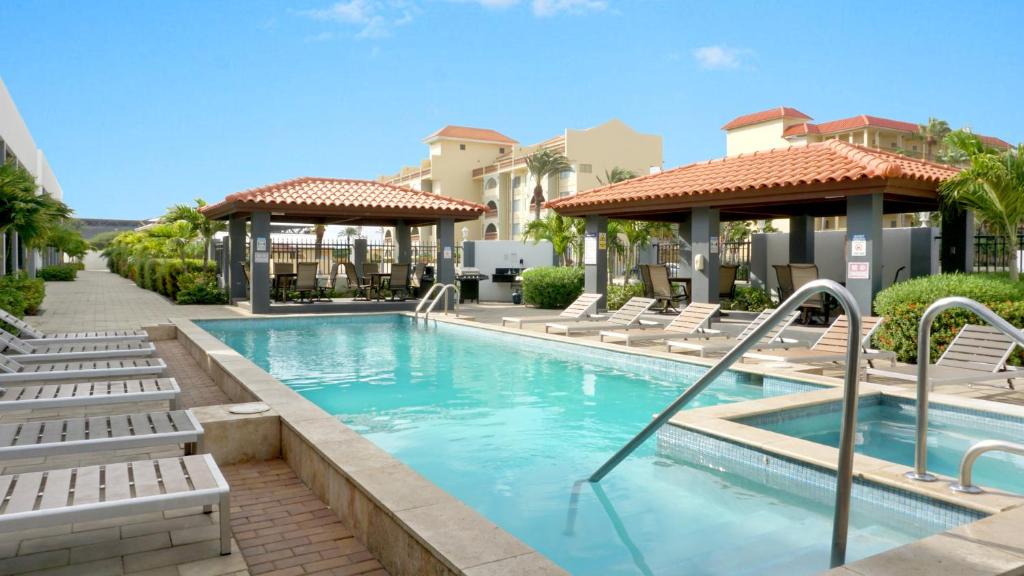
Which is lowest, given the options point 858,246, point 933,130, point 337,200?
point 858,246

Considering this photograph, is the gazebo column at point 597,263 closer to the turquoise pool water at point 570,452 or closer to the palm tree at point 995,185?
the turquoise pool water at point 570,452

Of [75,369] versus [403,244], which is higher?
[403,244]

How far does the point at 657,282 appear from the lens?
16234 mm

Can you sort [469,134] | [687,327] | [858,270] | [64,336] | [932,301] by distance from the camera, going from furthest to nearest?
[469,134] → [858,270] → [687,327] → [932,301] → [64,336]

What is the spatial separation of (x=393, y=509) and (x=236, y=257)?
18920 mm

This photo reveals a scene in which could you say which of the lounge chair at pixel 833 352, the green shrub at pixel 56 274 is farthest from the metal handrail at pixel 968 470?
the green shrub at pixel 56 274

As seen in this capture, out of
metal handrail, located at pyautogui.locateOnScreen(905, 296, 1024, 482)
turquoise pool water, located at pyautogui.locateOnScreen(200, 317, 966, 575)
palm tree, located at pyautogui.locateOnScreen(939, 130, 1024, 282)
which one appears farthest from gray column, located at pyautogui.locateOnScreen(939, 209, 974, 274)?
metal handrail, located at pyautogui.locateOnScreen(905, 296, 1024, 482)

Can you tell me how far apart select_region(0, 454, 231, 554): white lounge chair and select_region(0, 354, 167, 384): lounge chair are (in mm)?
2960

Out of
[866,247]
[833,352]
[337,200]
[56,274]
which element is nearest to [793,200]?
[866,247]

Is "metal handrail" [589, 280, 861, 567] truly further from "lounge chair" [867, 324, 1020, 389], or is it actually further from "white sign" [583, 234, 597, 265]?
"white sign" [583, 234, 597, 265]

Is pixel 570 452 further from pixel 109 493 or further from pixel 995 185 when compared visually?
pixel 995 185

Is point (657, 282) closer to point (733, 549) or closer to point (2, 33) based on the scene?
point (733, 549)

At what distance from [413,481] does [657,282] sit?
42.3 feet

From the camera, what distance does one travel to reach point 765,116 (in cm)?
6519
